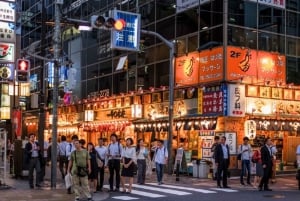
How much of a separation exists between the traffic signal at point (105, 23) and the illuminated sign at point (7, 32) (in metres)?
5.43

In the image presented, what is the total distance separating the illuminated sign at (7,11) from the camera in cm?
2192

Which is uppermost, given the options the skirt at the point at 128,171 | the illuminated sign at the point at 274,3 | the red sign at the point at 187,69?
the illuminated sign at the point at 274,3

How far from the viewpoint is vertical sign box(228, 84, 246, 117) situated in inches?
984

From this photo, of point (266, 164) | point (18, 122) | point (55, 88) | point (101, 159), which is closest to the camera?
point (101, 159)

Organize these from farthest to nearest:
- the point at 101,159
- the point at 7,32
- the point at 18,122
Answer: the point at 18,122
the point at 7,32
the point at 101,159

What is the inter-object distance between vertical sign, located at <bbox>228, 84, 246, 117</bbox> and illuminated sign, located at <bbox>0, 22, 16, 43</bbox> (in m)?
10.5

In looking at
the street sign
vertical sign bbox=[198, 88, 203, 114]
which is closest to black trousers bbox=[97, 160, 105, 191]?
the street sign

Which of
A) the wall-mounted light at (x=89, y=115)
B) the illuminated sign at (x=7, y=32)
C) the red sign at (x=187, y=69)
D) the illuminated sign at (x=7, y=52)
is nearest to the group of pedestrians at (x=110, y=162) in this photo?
the illuminated sign at (x=7, y=52)

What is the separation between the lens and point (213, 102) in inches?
1011

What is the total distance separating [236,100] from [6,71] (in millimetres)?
11066

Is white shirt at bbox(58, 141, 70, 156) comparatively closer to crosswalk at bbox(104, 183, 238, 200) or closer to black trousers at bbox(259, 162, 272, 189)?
crosswalk at bbox(104, 183, 238, 200)

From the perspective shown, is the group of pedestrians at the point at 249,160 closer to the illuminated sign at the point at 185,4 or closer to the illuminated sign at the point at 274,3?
the illuminated sign at the point at 185,4

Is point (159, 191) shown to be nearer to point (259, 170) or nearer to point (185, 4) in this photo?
point (259, 170)

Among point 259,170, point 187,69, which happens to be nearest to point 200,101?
point 187,69
